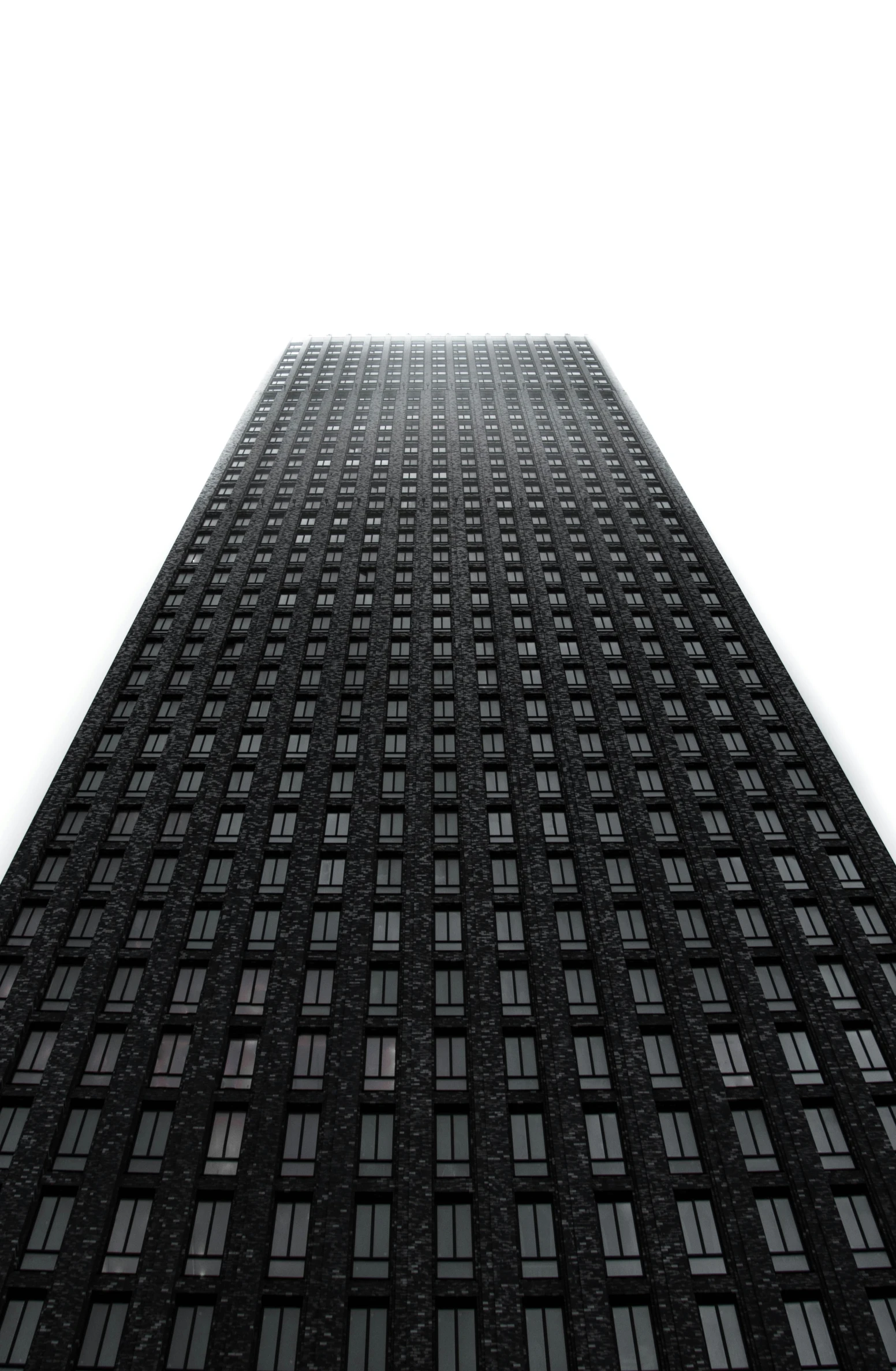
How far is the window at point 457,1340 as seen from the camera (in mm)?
25641

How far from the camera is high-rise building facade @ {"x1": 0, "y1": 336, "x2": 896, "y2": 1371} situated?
26.9 m

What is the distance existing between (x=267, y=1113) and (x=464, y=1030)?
26.1 feet

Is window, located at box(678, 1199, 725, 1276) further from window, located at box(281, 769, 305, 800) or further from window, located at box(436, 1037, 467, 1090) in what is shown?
window, located at box(281, 769, 305, 800)

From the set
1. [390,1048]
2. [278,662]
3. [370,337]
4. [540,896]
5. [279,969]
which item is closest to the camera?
[390,1048]

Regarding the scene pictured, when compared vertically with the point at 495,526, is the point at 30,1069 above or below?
below

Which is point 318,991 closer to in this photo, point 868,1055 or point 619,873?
point 619,873

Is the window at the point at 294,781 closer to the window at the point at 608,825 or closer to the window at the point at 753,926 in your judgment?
the window at the point at 608,825

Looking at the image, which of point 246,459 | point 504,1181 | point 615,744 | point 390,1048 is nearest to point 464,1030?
point 390,1048

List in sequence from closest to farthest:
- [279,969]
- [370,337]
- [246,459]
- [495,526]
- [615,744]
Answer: [279,969]
[615,744]
[495,526]
[246,459]
[370,337]

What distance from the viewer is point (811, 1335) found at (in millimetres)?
26281

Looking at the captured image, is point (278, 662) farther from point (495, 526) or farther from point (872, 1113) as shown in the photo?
point (872, 1113)

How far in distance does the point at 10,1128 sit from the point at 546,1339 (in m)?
19.8

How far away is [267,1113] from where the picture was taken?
3103 cm

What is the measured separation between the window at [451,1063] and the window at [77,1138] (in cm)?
1253
